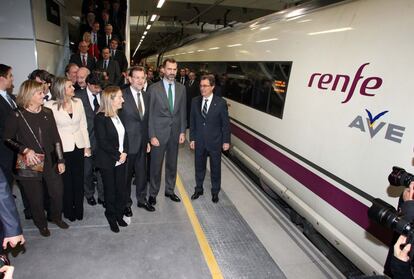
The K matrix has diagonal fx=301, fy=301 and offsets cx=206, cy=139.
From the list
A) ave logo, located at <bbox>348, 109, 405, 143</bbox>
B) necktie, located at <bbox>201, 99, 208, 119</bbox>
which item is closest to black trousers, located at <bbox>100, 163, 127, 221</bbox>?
necktie, located at <bbox>201, 99, 208, 119</bbox>

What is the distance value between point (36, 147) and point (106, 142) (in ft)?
2.19

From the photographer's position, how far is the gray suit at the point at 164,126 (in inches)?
154

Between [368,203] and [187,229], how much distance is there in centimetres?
198

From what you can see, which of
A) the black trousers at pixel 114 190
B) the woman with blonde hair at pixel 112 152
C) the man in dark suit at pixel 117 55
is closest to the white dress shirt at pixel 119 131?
the woman with blonde hair at pixel 112 152

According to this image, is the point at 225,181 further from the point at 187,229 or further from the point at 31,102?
the point at 31,102

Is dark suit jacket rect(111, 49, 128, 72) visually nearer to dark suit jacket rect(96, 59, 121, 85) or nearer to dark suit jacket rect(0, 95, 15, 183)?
dark suit jacket rect(96, 59, 121, 85)

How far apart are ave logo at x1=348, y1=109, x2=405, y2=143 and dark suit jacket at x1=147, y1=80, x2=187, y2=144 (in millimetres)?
2169

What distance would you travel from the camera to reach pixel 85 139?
350cm

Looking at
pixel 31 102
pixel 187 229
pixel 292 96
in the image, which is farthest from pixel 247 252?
pixel 31 102

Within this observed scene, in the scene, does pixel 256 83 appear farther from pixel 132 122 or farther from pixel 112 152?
pixel 112 152

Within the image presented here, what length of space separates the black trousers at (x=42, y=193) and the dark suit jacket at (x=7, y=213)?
1.23m

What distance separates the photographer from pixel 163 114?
13.0 feet

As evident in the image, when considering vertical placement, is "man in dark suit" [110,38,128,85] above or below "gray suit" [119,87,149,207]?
above

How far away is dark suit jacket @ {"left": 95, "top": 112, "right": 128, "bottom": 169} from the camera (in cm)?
319
